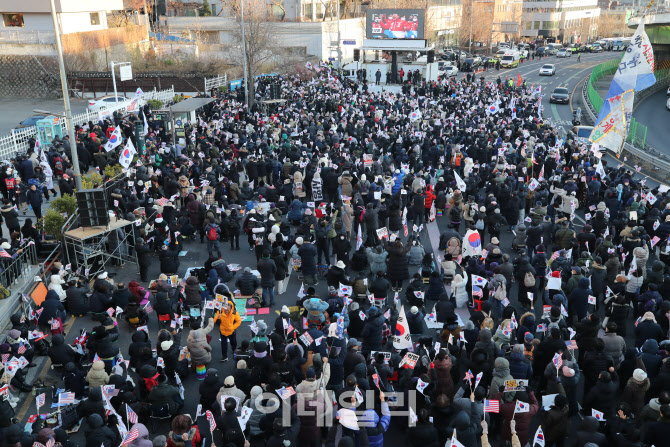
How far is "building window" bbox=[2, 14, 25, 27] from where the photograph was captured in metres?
51.6

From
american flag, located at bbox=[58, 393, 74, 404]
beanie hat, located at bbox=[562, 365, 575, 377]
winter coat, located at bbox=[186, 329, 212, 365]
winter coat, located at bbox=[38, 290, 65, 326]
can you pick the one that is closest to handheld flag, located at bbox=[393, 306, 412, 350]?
beanie hat, located at bbox=[562, 365, 575, 377]

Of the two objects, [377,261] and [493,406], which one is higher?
[377,261]

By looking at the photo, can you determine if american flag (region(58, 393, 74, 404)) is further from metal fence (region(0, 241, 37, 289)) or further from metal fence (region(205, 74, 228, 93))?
metal fence (region(205, 74, 228, 93))

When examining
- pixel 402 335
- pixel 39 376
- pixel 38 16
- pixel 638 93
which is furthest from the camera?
pixel 38 16

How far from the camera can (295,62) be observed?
56.8 metres

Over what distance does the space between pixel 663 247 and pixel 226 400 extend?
37.5 feet

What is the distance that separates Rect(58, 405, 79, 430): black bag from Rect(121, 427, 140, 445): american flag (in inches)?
80.2

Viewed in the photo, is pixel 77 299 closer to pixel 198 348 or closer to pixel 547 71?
pixel 198 348

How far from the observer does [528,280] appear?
13.1m

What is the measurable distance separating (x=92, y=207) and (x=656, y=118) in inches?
1518

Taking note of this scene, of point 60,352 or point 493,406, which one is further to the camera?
point 60,352

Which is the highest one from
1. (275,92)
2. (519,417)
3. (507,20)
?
(507,20)

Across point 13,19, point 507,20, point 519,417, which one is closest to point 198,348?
point 519,417

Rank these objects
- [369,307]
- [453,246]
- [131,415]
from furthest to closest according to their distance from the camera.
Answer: [453,246] → [369,307] → [131,415]
